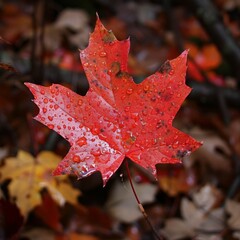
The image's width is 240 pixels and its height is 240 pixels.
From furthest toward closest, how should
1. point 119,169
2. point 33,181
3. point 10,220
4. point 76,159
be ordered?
point 119,169 → point 33,181 → point 10,220 → point 76,159

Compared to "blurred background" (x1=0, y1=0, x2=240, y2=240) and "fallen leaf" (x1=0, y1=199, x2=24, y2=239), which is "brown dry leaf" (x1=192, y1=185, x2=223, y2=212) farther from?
"fallen leaf" (x1=0, y1=199, x2=24, y2=239)

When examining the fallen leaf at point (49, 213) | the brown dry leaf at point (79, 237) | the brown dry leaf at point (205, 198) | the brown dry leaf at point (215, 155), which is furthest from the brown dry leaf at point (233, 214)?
the fallen leaf at point (49, 213)

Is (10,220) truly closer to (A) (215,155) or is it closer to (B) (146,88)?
(B) (146,88)

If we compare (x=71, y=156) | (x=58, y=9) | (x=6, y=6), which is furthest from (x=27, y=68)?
(x=71, y=156)

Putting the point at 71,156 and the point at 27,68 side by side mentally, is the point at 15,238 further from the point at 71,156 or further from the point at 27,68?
the point at 27,68

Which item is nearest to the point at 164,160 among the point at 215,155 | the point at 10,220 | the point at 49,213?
the point at 10,220

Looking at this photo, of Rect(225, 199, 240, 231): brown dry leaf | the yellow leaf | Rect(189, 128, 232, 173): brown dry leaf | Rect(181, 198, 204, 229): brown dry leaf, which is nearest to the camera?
the yellow leaf

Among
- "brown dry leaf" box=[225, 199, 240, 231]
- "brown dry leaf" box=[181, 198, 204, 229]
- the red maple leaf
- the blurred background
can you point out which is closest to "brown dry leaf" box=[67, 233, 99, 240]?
the blurred background
